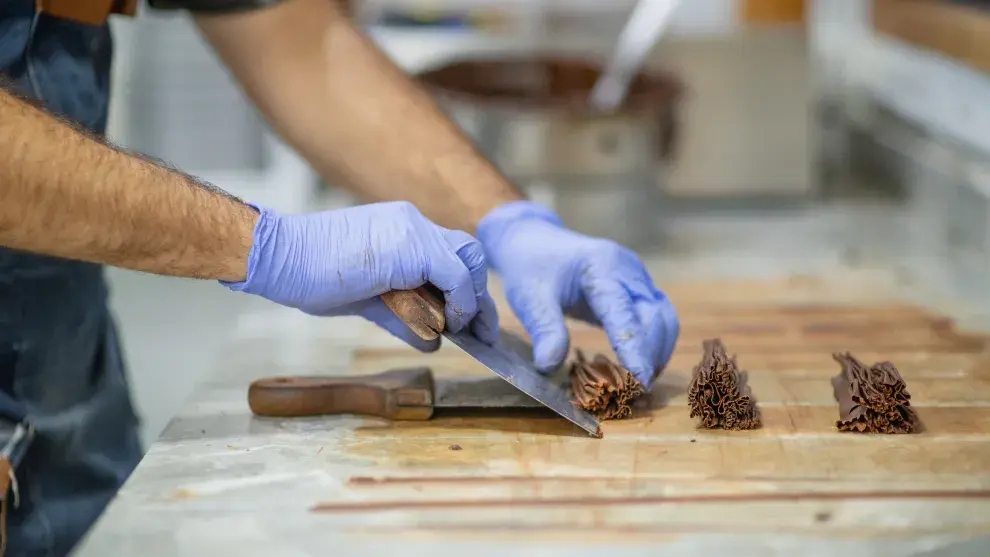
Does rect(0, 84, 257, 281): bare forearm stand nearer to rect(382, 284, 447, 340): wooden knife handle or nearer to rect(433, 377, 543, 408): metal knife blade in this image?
rect(382, 284, 447, 340): wooden knife handle

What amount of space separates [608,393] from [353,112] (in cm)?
59

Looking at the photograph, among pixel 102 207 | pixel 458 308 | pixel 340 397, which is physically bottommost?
pixel 340 397

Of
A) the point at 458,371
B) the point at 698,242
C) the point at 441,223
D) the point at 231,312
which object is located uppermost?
the point at 441,223

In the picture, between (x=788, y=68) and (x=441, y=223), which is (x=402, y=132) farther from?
(x=788, y=68)

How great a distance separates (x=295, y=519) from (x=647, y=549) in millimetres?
333

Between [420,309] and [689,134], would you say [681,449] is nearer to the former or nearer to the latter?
[420,309]

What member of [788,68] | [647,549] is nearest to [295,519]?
[647,549]

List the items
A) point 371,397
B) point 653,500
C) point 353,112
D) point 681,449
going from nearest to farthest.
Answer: point 653,500
point 681,449
point 371,397
point 353,112

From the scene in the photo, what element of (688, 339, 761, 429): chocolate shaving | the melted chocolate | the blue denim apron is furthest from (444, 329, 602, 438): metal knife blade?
the melted chocolate

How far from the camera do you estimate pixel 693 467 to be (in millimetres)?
1052

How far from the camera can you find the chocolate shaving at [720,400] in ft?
3.77

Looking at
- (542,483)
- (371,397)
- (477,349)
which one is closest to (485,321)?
(477,349)

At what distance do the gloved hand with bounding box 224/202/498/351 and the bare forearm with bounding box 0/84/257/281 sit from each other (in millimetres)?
42

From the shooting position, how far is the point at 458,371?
4.47ft
